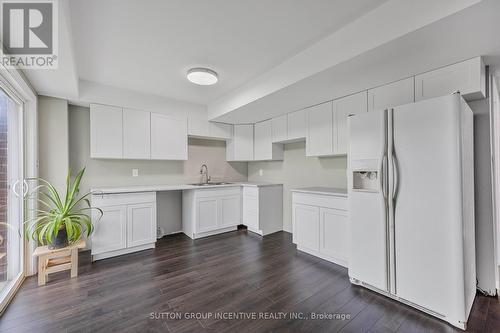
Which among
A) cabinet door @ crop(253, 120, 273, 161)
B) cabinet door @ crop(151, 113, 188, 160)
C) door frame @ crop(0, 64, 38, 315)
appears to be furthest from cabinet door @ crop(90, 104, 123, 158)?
cabinet door @ crop(253, 120, 273, 161)

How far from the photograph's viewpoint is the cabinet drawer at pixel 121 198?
2795 millimetres

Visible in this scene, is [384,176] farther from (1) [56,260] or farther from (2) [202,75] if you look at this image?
(1) [56,260]

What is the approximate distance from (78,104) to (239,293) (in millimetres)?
3266

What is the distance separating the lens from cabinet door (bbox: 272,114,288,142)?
369 cm

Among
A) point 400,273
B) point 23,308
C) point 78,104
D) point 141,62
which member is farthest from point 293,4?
point 23,308

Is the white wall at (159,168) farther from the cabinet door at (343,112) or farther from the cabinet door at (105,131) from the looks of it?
the cabinet door at (343,112)

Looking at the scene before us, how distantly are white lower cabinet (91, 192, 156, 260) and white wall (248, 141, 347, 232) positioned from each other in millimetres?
2271

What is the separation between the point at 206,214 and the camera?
→ 371 centimetres

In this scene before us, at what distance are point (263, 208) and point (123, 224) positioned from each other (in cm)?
217

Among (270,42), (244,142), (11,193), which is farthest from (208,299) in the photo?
(244,142)

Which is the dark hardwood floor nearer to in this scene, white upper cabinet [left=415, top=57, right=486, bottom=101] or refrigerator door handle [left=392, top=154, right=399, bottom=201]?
refrigerator door handle [left=392, top=154, right=399, bottom=201]

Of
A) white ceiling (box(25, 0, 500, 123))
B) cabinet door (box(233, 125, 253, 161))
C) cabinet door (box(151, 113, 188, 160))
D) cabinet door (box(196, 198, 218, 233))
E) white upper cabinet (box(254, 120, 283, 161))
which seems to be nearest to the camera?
white ceiling (box(25, 0, 500, 123))

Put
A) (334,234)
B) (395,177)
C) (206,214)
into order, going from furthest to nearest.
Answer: (206,214), (334,234), (395,177)

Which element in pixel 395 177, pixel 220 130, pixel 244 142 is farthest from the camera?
pixel 244 142
